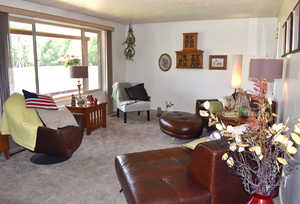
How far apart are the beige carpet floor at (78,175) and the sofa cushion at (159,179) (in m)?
0.45

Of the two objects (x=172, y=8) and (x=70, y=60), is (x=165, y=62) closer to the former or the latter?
(x=172, y=8)

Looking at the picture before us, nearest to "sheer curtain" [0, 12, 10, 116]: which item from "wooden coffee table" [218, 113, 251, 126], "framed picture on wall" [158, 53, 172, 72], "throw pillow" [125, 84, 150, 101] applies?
"throw pillow" [125, 84, 150, 101]

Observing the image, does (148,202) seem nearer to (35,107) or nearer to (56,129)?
(56,129)

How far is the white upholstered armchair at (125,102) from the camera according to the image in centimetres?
534

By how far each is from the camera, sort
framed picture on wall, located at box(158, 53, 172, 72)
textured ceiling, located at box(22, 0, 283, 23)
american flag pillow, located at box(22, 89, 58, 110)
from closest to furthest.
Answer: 1. american flag pillow, located at box(22, 89, 58, 110)
2. textured ceiling, located at box(22, 0, 283, 23)
3. framed picture on wall, located at box(158, 53, 172, 72)

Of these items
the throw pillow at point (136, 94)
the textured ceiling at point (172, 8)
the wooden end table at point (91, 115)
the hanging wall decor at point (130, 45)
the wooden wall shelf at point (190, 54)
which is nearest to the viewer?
the textured ceiling at point (172, 8)

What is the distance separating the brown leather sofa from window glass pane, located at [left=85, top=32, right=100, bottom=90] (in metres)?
4.02

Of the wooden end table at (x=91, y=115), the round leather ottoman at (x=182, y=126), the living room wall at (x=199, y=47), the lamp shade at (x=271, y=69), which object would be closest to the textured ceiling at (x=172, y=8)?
the living room wall at (x=199, y=47)

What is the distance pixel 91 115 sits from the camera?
4684 millimetres

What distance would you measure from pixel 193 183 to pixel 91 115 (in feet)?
10.2

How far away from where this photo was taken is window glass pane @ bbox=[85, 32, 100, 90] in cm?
577

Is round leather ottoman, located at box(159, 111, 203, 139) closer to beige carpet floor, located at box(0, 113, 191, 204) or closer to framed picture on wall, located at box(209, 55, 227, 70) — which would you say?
beige carpet floor, located at box(0, 113, 191, 204)

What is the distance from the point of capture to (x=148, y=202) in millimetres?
1746

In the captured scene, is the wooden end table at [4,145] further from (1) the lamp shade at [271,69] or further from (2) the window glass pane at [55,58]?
(1) the lamp shade at [271,69]
